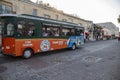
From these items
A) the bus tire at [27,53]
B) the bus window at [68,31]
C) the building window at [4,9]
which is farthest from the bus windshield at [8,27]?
the building window at [4,9]

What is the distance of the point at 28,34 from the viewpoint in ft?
35.2

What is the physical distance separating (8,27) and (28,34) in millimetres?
1492

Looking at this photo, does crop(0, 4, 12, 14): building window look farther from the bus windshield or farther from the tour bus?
the bus windshield

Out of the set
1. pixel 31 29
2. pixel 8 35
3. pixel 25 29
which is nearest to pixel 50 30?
pixel 31 29

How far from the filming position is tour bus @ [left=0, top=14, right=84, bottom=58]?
9.84m

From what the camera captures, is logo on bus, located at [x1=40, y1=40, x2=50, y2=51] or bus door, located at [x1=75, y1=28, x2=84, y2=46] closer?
logo on bus, located at [x1=40, y1=40, x2=50, y2=51]

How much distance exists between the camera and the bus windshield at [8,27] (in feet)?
32.4

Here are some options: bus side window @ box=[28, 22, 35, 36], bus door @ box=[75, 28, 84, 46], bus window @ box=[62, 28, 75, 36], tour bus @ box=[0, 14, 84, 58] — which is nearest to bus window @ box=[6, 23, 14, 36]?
tour bus @ box=[0, 14, 84, 58]

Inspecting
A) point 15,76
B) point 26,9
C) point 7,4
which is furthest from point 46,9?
point 15,76

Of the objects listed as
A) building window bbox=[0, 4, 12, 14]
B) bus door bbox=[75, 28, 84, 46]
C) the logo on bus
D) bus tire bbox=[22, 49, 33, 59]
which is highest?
building window bbox=[0, 4, 12, 14]

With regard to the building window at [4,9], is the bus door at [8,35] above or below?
below

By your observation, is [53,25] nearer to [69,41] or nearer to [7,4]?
[69,41]

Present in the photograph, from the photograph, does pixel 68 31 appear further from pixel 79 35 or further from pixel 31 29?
pixel 31 29

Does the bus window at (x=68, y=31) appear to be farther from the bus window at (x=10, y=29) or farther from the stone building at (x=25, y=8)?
the stone building at (x=25, y=8)
